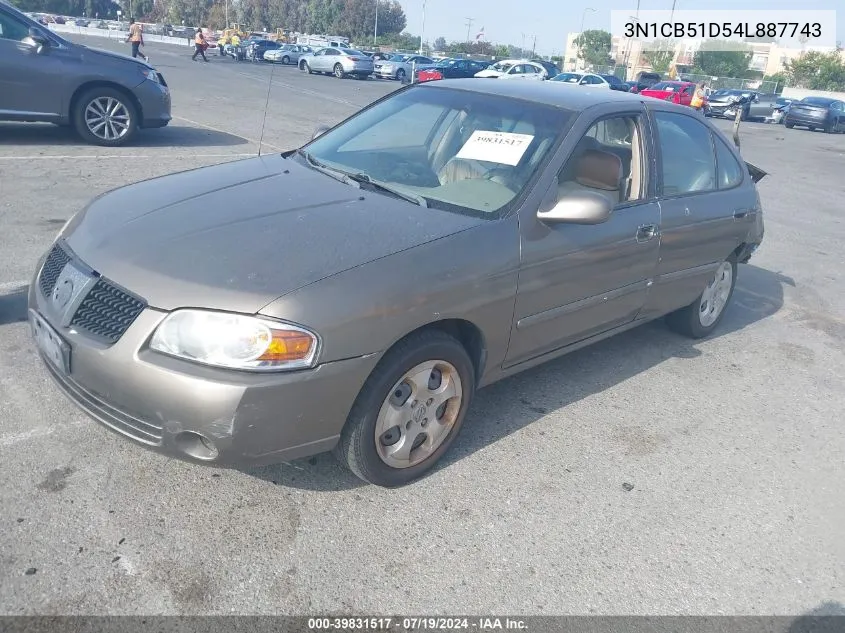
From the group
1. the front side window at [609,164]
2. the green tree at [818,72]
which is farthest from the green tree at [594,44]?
the front side window at [609,164]

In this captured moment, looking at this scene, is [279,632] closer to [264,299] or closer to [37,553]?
[37,553]

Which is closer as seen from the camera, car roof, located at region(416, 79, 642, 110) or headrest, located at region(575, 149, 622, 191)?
headrest, located at region(575, 149, 622, 191)

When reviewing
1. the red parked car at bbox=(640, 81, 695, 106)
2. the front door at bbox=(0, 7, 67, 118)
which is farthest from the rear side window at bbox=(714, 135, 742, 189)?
the red parked car at bbox=(640, 81, 695, 106)

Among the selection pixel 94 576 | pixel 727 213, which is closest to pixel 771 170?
pixel 727 213

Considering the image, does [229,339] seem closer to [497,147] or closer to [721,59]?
[497,147]

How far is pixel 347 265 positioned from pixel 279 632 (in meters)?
1.31

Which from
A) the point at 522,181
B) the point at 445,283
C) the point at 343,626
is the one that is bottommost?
the point at 343,626

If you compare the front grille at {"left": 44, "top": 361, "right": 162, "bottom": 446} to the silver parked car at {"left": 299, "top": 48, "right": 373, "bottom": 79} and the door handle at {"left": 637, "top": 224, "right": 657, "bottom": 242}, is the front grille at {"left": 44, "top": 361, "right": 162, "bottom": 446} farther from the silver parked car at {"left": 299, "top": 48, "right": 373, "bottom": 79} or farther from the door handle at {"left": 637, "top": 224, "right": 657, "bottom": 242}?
the silver parked car at {"left": 299, "top": 48, "right": 373, "bottom": 79}

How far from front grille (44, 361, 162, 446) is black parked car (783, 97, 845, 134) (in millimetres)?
33471

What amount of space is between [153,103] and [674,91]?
91.2ft

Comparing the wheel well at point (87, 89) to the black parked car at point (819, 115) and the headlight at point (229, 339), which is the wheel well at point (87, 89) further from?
the black parked car at point (819, 115)

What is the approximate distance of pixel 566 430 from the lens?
12.3 feet

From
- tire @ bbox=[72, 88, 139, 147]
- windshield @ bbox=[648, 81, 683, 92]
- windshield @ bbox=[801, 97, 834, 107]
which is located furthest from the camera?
windshield @ bbox=[648, 81, 683, 92]

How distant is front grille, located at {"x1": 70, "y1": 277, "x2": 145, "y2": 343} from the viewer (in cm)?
257
